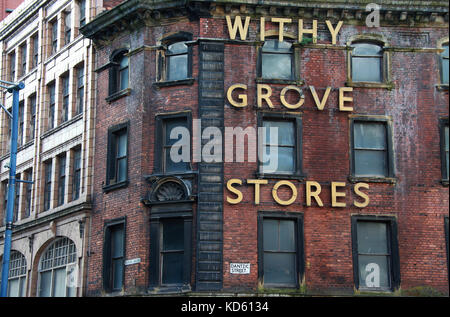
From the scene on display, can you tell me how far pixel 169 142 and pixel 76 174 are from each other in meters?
6.68

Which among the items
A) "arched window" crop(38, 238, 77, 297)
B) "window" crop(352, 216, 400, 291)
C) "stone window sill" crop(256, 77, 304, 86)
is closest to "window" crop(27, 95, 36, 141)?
"arched window" crop(38, 238, 77, 297)

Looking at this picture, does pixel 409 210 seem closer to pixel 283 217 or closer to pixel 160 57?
pixel 283 217

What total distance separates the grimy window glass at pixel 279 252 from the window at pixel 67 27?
14.6m

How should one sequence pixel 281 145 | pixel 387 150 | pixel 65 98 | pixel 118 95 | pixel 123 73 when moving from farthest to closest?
1. pixel 65 98
2. pixel 123 73
3. pixel 118 95
4. pixel 387 150
5. pixel 281 145

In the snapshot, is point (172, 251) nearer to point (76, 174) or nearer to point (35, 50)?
point (76, 174)

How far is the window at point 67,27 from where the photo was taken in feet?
128

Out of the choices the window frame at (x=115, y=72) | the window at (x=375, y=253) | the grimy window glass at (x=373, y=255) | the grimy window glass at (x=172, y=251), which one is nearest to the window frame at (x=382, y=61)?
the window at (x=375, y=253)

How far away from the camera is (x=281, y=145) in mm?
30984

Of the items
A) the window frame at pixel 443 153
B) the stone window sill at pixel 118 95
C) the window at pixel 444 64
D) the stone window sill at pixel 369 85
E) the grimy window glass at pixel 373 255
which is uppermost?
the window at pixel 444 64

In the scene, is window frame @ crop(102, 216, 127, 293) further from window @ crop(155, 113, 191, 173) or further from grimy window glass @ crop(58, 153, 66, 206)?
grimy window glass @ crop(58, 153, 66, 206)

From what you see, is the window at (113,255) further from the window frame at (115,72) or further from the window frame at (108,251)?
the window frame at (115,72)

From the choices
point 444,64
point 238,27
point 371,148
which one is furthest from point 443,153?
point 238,27

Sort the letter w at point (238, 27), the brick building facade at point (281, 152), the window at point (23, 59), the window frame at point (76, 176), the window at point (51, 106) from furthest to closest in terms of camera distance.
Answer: the window at point (23, 59) < the window at point (51, 106) < the window frame at point (76, 176) < the letter w at point (238, 27) < the brick building facade at point (281, 152)

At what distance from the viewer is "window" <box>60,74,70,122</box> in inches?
1508
